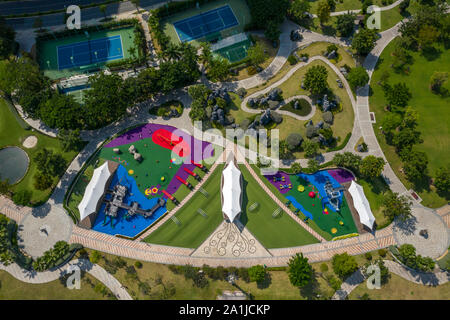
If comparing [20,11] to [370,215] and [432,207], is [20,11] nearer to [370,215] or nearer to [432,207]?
[370,215]

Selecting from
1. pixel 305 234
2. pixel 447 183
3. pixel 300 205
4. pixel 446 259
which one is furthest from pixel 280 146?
pixel 446 259

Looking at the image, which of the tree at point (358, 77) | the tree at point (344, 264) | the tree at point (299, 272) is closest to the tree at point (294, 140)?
the tree at point (358, 77)

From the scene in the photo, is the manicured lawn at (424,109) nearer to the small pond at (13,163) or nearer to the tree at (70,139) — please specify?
the tree at (70,139)

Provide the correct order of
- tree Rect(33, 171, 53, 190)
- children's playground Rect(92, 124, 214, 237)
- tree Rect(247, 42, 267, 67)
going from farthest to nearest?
tree Rect(247, 42, 267, 67)
tree Rect(33, 171, 53, 190)
children's playground Rect(92, 124, 214, 237)

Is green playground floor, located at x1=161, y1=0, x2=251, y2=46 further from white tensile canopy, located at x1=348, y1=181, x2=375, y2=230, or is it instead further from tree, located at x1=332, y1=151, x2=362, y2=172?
white tensile canopy, located at x1=348, y1=181, x2=375, y2=230

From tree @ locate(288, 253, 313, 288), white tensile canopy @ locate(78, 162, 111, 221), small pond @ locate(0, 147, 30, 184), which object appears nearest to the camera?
tree @ locate(288, 253, 313, 288)

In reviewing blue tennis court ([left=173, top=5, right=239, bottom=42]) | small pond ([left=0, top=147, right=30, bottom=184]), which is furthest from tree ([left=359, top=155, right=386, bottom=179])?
small pond ([left=0, top=147, right=30, bottom=184])
